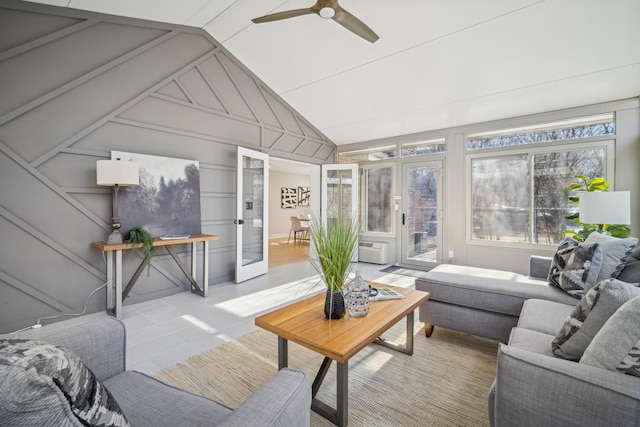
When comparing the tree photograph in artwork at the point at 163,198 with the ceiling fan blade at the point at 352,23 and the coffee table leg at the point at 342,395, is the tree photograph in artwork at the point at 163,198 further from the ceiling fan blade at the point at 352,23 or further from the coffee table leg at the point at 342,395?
the coffee table leg at the point at 342,395

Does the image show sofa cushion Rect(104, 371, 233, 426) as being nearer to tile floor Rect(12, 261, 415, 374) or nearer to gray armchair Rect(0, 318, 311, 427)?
gray armchair Rect(0, 318, 311, 427)

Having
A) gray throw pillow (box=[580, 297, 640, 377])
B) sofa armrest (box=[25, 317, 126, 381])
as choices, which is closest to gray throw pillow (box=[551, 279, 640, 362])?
gray throw pillow (box=[580, 297, 640, 377])

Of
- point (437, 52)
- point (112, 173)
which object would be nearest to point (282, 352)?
point (112, 173)

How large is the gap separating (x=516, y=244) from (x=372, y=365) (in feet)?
12.4

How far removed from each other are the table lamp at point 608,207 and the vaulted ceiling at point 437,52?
1675 mm

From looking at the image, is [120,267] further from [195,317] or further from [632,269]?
[632,269]

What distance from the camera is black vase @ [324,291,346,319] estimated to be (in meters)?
1.79

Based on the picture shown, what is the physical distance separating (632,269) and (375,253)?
161 inches

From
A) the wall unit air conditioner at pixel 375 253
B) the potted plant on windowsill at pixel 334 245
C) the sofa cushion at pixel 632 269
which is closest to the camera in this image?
the potted plant on windowsill at pixel 334 245

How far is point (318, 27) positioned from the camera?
144 inches

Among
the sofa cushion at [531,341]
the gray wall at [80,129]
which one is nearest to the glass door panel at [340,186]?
the gray wall at [80,129]

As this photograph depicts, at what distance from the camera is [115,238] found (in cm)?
310

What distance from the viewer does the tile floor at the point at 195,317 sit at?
238cm

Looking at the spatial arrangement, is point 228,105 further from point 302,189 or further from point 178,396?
point 302,189
